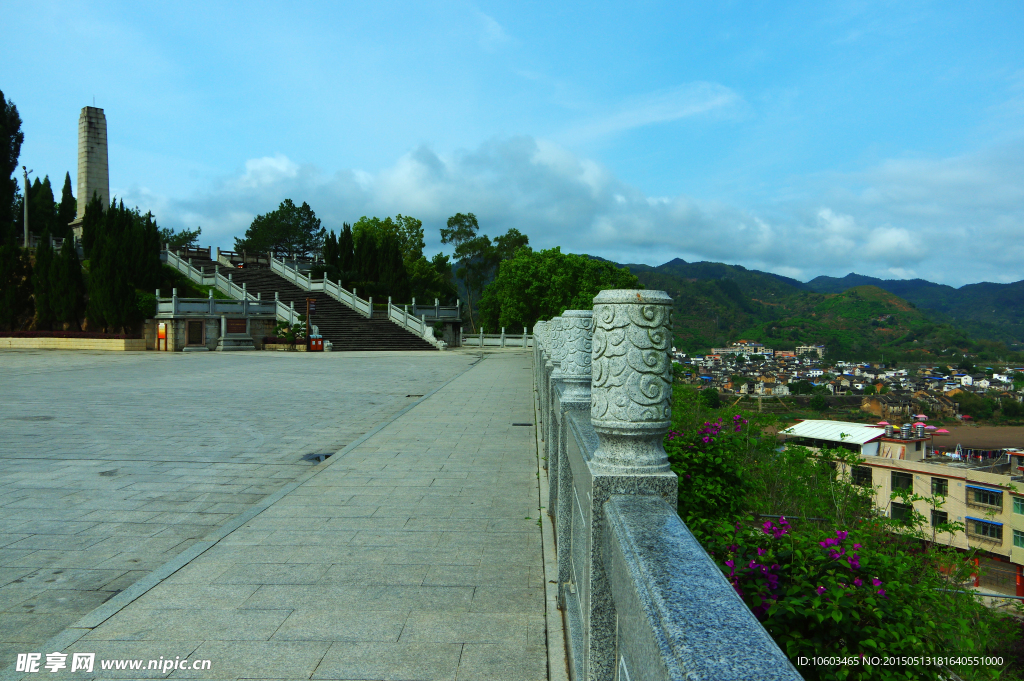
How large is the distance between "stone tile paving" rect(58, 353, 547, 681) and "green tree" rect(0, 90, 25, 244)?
58099mm

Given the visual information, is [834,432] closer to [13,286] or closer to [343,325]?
[343,325]

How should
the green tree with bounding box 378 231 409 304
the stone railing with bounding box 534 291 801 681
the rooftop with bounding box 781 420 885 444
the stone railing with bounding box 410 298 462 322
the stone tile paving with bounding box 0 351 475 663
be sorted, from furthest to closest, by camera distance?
the green tree with bounding box 378 231 409 304 < the stone railing with bounding box 410 298 462 322 < the rooftop with bounding box 781 420 885 444 < the stone tile paving with bounding box 0 351 475 663 < the stone railing with bounding box 534 291 801 681

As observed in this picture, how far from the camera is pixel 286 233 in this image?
85.2 m

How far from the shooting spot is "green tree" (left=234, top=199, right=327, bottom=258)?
8481 cm

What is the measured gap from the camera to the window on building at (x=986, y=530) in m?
7.02

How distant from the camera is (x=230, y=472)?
7.76 metres

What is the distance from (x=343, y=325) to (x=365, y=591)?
3819 cm

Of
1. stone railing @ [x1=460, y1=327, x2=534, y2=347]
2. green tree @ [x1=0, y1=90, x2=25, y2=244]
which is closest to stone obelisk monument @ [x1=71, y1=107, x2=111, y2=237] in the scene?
green tree @ [x1=0, y1=90, x2=25, y2=244]

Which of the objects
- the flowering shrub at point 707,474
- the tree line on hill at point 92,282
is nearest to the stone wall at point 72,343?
the tree line on hill at point 92,282

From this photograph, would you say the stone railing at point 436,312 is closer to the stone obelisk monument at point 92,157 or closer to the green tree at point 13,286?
the green tree at point 13,286

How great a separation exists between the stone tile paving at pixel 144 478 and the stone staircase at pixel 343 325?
21.1 metres

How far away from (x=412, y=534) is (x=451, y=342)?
137ft

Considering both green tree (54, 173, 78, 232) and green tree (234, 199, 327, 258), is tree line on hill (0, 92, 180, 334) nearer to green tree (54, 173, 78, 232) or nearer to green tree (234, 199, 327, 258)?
green tree (54, 173, 78, 232)

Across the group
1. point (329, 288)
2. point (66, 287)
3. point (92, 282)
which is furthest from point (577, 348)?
point (329, 288)
